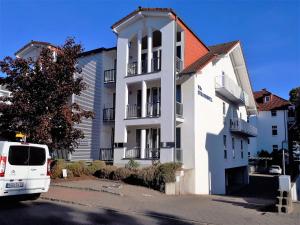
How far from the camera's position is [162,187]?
52.9 ft

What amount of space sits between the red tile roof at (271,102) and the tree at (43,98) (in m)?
42.2

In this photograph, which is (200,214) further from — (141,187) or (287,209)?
(141,187)

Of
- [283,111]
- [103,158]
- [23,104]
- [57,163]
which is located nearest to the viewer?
[23,104]

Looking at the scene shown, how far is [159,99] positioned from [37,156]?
1228 centimetres

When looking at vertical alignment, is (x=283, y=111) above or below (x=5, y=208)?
above

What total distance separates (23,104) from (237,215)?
10581 millimetres

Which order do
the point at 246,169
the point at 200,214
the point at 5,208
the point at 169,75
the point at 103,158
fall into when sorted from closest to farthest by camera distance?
the point at 5,208, the point at 200,214, the point at 169,75, the point at 103,158, the point at 246,169

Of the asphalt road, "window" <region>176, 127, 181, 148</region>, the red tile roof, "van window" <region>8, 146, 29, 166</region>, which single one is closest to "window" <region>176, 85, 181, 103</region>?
"window" <region>176, 127, 181, 148</region>

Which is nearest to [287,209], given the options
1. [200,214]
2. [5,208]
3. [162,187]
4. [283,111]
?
[200,214]

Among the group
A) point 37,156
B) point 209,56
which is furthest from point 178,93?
point 37,156

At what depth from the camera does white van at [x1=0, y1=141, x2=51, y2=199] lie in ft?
32.1

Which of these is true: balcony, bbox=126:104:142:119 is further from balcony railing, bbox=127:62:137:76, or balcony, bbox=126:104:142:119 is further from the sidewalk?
the sidewalk

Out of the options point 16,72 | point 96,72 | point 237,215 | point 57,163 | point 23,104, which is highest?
point 96,72

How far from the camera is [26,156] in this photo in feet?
34.6
